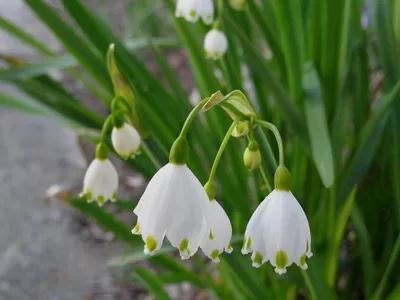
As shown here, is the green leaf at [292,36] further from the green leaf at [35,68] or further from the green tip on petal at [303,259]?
Result: the green tip on petal at [303,259]

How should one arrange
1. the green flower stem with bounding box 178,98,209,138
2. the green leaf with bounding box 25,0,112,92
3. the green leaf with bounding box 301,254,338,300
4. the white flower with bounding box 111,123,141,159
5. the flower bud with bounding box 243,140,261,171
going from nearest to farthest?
1. the green flower stem with bounding box 178,98,209,138
2. the flower bud with bounding box 243,140,261,171
3. the white flower with bounding box 111,123,141,159
4. the green leaf with bounding box 301,254,338,300
5. the green leaf with bounding box 25,0,112,92

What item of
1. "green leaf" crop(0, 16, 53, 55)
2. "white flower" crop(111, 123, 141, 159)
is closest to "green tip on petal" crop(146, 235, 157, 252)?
"white flower" crop(111, 123, 141, 159)

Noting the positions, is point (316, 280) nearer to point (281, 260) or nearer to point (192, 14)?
point (281, 260)

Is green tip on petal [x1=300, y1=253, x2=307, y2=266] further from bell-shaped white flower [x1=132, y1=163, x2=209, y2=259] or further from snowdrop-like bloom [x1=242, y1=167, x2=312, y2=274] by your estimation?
bell-shaped white flower [x1=132, y1=163, x2=209, y2=259]

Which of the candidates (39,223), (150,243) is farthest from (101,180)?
(39,223)

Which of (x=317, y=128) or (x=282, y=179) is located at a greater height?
(x=282, y=179)

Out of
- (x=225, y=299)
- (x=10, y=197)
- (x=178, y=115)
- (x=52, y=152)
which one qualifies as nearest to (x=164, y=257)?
(x=225, y=299)

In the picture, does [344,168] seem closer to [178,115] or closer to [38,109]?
[178,115]

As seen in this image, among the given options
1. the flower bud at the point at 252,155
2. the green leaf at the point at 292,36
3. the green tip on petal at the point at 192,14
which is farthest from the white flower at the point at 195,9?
the flower bud at the point at 252,155
